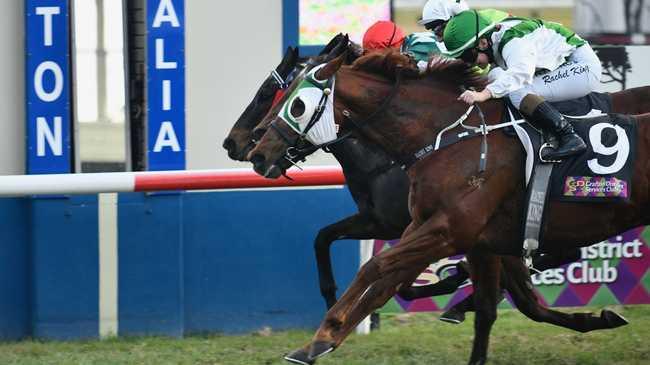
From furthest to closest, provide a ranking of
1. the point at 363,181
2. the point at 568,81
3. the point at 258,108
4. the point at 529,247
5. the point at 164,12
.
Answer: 1. the point at 164,12
2. the point at 258,108
3. the point at 363,181
4. the point at 568,81
5. the point at 529,247

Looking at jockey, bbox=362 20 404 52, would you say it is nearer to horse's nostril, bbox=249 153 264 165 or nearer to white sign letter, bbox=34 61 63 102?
horse's nostril, bbox=249 153 264 165

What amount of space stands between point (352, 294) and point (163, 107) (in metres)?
2.84

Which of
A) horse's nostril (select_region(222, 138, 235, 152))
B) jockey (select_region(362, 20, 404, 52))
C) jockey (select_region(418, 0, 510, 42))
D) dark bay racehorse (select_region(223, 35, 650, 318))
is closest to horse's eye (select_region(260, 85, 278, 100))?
dark bay racehorse (select_region(223, 35, 650, 318))

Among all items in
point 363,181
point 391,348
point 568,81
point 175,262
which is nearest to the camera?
point 568,81

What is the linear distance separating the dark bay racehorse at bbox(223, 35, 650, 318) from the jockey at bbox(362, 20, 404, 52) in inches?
12.0

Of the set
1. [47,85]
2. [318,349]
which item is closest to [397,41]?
[47,85]

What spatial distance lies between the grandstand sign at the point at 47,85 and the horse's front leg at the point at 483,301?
9.26ft

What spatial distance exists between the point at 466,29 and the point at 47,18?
3005 millimetres

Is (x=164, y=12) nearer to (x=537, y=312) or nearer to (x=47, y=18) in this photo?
(x=47, y=18)

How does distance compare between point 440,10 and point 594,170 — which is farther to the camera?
point 440,10

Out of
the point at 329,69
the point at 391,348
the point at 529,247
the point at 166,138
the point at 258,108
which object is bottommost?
the point at 391,348

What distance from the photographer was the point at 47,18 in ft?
29.1

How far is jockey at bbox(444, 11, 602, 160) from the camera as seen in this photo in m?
7.04

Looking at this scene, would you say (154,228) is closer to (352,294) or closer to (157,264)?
(157,264)
